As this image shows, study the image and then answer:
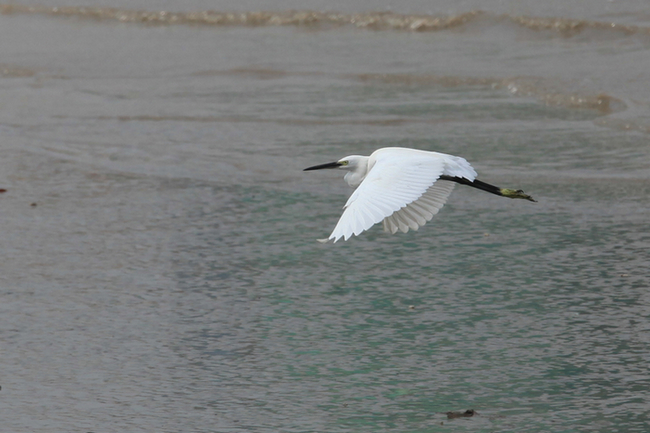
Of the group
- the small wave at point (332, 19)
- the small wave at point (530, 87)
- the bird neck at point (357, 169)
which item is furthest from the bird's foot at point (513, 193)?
the small wave at point (332, 19)

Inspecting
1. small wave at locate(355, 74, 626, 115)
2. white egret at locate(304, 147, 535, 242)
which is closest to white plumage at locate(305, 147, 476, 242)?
white egret at locate(304, 147, 535, 242)

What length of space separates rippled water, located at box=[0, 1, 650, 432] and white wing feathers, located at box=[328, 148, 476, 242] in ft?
1.04

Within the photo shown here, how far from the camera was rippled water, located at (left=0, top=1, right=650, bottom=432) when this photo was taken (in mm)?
3086

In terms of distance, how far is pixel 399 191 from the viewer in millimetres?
3402

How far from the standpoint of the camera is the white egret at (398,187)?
3156 millimetres

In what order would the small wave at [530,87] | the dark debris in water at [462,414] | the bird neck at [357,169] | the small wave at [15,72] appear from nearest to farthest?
the dark debris in water at [462,414] → the bird neck at [357,169] → the small wave at [530,87] → the small wave at [15,72]

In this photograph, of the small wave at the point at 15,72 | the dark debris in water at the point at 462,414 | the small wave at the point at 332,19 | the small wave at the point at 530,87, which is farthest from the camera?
the small wave at the point at 332,19

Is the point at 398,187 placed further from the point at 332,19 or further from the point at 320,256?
the point at 332,19

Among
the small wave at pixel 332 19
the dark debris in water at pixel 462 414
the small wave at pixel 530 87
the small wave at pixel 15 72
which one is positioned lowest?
the dark debris in water at pixel 462 414

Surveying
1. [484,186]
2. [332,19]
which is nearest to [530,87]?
[484,186]

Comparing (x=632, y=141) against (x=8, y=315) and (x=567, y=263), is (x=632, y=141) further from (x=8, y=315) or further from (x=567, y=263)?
(x=8, y=315)

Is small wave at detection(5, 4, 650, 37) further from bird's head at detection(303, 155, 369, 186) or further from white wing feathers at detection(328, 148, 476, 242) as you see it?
white wing feathers at detection(328, 148, 476, 242)

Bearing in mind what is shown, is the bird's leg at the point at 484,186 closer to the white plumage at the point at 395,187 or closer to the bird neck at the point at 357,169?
the white plumage at the point at 395,187

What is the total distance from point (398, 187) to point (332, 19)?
8.53 m
